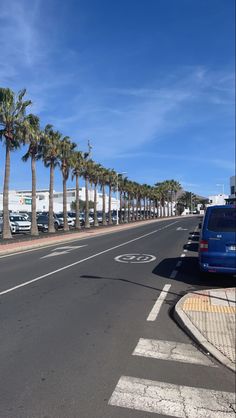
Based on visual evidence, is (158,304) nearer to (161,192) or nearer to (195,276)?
(195,276)

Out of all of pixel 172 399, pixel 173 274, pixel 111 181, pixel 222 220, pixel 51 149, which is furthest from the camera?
pixel 111 181

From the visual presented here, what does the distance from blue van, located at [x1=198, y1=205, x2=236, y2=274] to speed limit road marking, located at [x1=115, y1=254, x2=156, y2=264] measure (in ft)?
16.7

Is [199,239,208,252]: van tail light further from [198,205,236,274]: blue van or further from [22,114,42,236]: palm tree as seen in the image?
[22,114,42,236]: palm tree

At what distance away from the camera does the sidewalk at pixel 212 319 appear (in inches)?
229

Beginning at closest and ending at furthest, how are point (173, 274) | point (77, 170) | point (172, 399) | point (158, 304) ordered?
1. point (172, 399)
2. point (158, 304)
3. point (173, 274)
4. point (77, 170)

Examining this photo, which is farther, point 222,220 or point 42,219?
point 42,219

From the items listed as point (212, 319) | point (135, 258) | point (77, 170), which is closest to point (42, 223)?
point (77, 170)

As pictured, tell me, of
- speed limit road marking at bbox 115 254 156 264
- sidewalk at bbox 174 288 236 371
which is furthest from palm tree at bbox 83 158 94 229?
sidewalk at bbox 174 288 236 371

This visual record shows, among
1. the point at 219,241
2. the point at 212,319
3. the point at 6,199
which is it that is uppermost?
the point at 6,199

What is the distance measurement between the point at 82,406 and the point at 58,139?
3340 cm

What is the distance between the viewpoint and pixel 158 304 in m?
8.73

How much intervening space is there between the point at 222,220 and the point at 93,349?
5.64 m

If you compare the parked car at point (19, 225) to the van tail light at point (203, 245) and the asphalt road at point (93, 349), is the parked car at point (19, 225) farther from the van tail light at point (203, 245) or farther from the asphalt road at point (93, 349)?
the van tail light at point (203, 245)

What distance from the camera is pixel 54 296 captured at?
9508 mm
